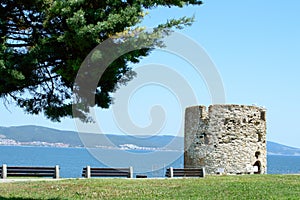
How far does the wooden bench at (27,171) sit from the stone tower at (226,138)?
971 cm

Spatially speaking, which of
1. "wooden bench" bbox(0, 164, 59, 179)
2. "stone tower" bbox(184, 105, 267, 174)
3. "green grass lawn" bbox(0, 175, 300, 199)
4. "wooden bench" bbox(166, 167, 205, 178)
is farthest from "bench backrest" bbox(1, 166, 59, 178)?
"stone tower" bbox(184, 105, 267, 174)

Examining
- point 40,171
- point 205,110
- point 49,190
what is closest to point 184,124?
point 205,110

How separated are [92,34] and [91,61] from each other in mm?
706

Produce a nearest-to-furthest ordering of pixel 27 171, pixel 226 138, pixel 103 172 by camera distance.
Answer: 1. pixel 27 171
2. pixel 103 172
3. pixel 226 138

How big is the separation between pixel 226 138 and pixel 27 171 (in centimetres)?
1152

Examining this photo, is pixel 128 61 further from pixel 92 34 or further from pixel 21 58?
pixel 21 58

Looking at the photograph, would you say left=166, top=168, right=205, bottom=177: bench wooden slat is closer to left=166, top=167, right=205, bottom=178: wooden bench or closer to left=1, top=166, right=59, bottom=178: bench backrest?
left=166, top=167, right=205, bottom=178: wooden bench

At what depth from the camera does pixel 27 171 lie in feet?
74.3

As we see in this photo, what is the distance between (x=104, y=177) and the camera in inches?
966

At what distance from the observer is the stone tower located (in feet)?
96.1

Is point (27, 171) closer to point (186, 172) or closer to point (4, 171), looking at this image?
point (4, 171)

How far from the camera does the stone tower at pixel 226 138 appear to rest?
29297mm

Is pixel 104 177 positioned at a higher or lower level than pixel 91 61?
lower

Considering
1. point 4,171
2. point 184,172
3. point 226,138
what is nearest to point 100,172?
point 4,171
